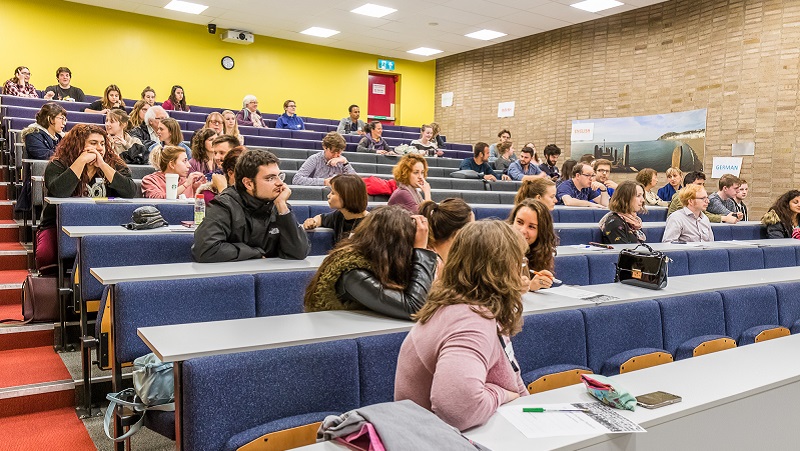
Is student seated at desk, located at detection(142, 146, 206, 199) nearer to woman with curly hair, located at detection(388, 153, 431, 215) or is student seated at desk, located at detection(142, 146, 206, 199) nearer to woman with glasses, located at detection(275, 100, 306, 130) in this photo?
woman with curly hair, located at detection(388, 153, 431, 215)

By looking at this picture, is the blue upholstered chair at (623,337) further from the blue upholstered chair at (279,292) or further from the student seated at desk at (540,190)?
the student seated at desk at (540,190)

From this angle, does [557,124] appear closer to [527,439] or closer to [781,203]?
[781,203]

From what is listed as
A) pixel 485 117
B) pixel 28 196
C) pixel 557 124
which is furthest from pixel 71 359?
pixel 485 117

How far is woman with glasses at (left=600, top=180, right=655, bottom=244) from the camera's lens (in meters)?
4.57

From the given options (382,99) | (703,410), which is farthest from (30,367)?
(382,99)

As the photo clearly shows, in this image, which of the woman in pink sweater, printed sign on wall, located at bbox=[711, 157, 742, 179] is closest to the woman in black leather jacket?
the woman in pink sweater

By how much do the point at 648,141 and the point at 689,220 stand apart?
5019 mm

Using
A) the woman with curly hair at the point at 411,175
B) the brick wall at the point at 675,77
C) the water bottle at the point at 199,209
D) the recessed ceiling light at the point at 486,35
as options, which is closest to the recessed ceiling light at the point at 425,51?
the brick wall at the point at 675,77

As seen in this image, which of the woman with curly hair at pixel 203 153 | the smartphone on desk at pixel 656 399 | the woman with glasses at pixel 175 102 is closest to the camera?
the smartphone on desk at pixel 656 399

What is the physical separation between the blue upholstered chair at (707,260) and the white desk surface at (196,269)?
2706mm

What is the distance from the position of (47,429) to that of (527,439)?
224cm

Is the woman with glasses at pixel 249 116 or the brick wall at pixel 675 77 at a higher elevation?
the brick wall at pixel 675 77

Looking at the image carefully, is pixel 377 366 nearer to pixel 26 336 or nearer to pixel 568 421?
pixel 568 421

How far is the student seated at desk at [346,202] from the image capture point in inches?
139
